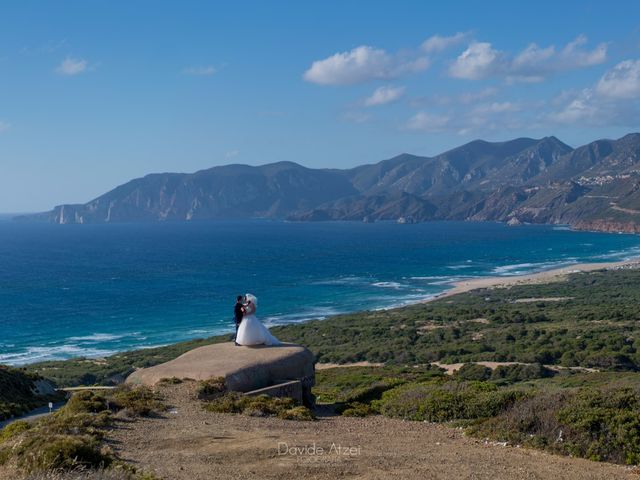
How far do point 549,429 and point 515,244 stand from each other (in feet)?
413

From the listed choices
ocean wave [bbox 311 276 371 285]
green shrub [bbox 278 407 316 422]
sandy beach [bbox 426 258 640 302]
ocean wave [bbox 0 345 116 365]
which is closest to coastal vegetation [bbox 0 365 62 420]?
green shrub [bbox 278 407 316 422]

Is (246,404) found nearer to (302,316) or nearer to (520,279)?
(302,316)

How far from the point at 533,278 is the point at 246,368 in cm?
6782

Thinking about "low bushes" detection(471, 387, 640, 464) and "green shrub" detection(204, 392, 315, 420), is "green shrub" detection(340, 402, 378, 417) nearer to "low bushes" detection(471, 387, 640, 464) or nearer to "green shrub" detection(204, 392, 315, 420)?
"green shrub" detection(204, 392, 315, 420)

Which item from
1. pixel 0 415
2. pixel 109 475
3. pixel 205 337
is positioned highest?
pixel 109 475

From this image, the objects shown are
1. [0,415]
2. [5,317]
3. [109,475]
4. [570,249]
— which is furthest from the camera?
[570,249]

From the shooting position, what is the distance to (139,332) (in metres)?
53.1

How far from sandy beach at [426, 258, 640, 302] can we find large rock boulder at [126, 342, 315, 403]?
5105cm

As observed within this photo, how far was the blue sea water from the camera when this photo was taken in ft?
177

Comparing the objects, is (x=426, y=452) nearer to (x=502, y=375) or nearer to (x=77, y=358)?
(x=502, y=375)

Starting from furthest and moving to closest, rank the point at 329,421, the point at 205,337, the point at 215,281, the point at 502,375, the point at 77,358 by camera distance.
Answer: the point at 215,281
the point at 205,337
the point at 77,358
the point at 502,375
the point at 329,421

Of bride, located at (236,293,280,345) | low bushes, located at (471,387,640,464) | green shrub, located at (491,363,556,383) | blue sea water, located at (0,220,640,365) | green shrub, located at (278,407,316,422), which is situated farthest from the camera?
blue sea water, located at (0,220,640,365)

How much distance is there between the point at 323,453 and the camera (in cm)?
1038

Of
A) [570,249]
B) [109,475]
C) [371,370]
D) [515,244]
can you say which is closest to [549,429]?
[109,475]
